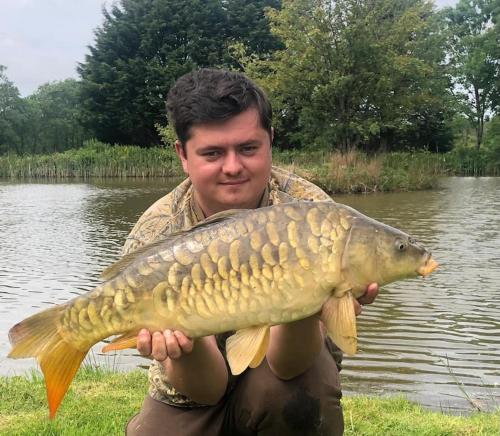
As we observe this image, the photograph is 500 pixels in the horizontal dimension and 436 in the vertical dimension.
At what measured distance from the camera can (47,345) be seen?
1.72 metres

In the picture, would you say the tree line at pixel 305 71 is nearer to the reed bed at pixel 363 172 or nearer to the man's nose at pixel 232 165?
the reed bed at pixel 363 172

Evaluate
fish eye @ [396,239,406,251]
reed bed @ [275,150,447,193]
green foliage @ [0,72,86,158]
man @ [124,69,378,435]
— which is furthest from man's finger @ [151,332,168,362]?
green foliage @ [0,72,86,158]

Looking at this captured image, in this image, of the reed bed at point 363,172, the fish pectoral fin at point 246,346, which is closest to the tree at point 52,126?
the reed bed at point 363,172

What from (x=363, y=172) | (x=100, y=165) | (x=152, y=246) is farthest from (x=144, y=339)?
(x=100, y=165)

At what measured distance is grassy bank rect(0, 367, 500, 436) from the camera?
2.44m

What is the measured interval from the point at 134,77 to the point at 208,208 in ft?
94.4

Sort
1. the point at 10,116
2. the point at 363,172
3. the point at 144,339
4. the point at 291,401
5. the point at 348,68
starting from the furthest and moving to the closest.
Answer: the point at 10,116
the point at 348,68
the point at 363,172
the point at 291,401
the point at 144,339

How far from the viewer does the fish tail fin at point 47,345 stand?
1.71 metres

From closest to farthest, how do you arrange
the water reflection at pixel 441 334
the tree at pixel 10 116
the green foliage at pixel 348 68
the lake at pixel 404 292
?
the water reflection at pixel 441 334 → the lake at pixel 404 292 → the green foliage at pixel 348 68 → the tree at pixel 10 116

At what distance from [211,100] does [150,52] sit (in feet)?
98.4

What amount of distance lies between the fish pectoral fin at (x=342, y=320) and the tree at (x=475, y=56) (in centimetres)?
2953

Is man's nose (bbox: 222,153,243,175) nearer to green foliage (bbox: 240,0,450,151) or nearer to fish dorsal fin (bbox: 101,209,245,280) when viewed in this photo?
fish dorsal fin (bbox: 101,209,245,280)

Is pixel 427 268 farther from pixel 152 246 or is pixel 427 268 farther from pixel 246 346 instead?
pixel 152 246

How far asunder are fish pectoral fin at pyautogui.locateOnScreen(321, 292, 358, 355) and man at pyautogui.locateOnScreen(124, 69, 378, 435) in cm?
22
